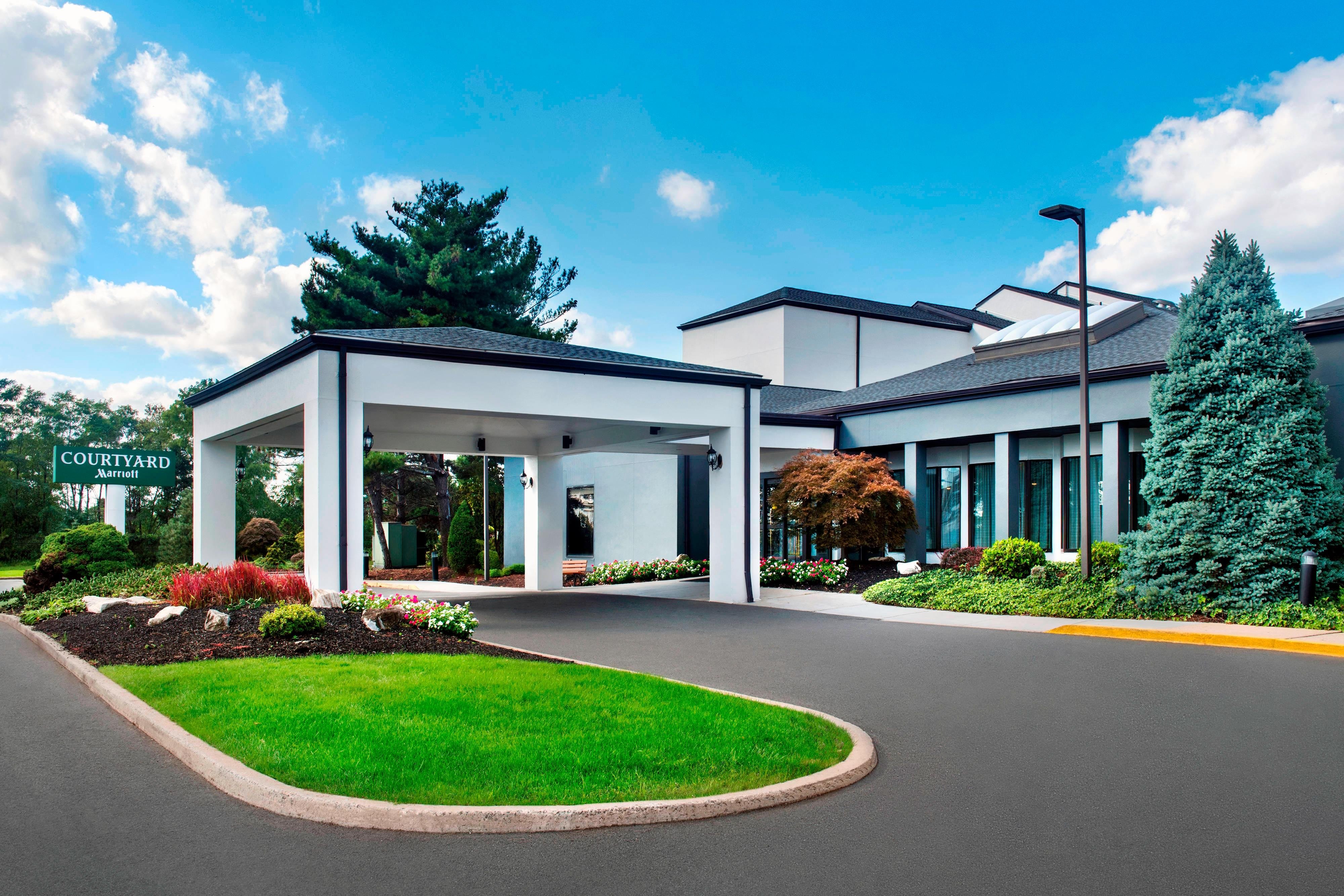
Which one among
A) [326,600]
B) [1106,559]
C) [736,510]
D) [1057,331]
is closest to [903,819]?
[326,600]

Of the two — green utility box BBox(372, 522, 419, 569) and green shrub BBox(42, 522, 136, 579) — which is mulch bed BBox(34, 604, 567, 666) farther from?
green utility box BBox(372, 522, 419, 569)

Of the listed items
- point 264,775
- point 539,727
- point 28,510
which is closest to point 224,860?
point 264,775

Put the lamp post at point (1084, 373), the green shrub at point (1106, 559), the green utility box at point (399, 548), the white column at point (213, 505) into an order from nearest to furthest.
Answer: the lamp post at point (1084, 373) < the green shrub at point (1106, 559) < the white column at point (213, 505) < the green utility box at point (399, 548)

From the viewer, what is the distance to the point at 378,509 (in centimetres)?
3572

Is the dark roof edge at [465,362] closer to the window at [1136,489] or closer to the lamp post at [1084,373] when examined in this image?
the lamp post at [1084,373]

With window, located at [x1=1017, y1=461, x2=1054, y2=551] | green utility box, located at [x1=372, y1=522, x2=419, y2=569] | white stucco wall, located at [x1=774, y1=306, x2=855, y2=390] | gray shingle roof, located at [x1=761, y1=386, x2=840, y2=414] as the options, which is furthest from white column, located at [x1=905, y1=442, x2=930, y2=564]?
green utility box, located at [x1=372, y1=522, x2=419, y2=569]

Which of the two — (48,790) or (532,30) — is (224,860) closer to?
(48,790)

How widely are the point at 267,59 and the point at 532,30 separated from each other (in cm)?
532

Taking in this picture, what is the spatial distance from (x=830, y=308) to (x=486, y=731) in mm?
26658

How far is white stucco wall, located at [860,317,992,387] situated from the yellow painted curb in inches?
737

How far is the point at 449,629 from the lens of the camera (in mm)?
11672

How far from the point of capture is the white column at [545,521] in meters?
23.3

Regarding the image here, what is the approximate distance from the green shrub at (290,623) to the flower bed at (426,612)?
4.24 feet

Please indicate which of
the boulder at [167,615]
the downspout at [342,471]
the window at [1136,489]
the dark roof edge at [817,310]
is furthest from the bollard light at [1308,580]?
the dark roof edge at [817,310]
